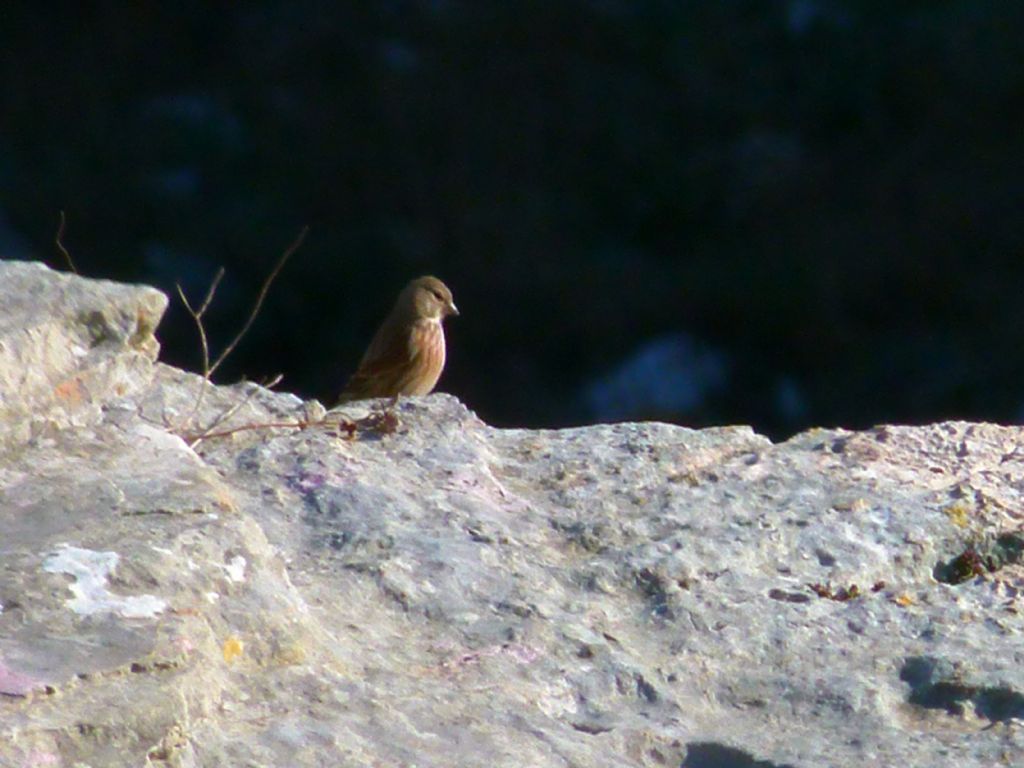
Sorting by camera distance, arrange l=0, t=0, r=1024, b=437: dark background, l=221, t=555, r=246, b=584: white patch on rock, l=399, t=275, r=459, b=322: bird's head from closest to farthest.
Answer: l=221, t=555, r=246, b=584: white patch on rock
l=399, t=275, r=459, b=322: bird's head
l=0, t=0, r=1024, b=437: dark background

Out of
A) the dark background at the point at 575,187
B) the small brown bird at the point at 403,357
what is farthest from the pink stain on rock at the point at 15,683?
the dark background at the point at 575,187

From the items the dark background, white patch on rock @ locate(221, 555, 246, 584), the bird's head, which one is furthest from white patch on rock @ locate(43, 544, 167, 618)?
the dark background

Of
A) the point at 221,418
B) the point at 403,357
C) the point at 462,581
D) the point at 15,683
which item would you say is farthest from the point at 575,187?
the point at 15,683

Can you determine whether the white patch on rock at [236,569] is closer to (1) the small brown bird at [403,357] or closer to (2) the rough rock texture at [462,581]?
(2) the rough rock texture at [462,581]

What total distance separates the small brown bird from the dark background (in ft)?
9.47

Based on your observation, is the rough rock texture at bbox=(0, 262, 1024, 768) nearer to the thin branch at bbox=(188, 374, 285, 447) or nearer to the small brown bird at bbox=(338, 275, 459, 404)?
the thin branch at bbox=(188, 374, 285, 447)

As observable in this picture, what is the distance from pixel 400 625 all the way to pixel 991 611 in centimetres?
91

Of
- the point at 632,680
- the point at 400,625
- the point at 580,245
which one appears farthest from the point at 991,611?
the point at 580,245

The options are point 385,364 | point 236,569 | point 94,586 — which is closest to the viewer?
point 94,586

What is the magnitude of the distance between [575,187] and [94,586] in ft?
32.5

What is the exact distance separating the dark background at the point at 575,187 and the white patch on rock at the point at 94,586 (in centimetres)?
793

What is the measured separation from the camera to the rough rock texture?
272 centimetres

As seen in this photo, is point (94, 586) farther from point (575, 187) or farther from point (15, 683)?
point (575, 187)

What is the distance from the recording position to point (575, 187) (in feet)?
41.1
